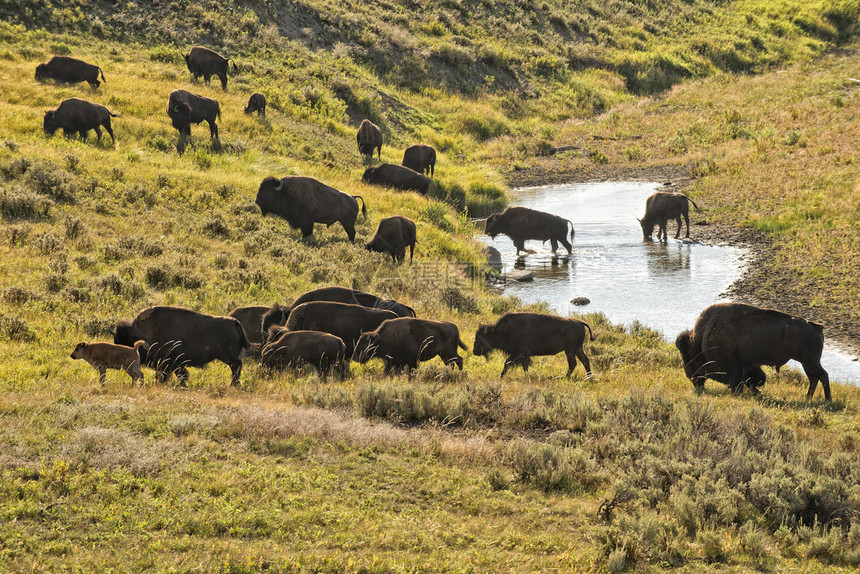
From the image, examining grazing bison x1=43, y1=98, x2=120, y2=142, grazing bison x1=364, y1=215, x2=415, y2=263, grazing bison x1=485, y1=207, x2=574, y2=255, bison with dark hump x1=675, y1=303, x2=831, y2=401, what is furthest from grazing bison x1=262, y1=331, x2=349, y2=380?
grazing bison x1=43, y1=98, x2=120, y2=142

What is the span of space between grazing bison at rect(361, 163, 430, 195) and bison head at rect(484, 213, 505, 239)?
3.09 metres

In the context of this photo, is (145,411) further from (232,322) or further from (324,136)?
(324,136)

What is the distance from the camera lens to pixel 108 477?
6.79 meters

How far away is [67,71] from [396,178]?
42.4 feet

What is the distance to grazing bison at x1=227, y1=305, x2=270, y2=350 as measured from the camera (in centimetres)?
1306

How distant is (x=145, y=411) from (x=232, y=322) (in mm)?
2994

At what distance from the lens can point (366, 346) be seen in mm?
12266

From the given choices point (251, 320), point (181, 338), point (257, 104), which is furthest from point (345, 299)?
point (257, 104)

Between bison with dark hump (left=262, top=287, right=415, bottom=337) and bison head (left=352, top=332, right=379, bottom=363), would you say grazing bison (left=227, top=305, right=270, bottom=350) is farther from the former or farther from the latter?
bison head (left=352, top=332, right=379, bottom=363)

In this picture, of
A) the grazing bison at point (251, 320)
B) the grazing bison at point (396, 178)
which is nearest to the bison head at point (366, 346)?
the grazing bison at point (251, 320)

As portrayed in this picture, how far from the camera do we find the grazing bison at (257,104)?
3005 centimetres

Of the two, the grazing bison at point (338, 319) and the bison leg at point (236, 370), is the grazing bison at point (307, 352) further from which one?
the grazing bison at point (338, 319)

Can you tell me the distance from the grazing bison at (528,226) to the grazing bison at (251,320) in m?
13.5

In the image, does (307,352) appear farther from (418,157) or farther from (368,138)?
(368,138)
